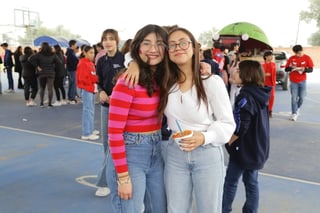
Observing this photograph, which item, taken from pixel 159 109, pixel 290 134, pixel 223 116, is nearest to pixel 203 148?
pixel 223 116

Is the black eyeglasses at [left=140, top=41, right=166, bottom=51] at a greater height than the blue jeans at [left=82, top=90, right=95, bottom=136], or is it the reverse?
the black eyeglasses at [left=140, top=41, right=166, bottom=51]

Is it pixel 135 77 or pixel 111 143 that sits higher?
pixel 135 77

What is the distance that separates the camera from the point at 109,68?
3174 millimetres

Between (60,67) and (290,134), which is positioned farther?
(60,67)

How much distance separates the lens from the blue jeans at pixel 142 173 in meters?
1.83

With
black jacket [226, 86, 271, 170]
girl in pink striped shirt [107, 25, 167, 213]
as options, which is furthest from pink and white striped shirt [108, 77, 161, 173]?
black jacket [226, 86, 271, 170]

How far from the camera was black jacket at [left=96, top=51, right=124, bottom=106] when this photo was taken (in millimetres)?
3158

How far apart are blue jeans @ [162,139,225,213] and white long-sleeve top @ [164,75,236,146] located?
98mm

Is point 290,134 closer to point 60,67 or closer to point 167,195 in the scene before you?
point 167,195

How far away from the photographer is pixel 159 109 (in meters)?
1.82

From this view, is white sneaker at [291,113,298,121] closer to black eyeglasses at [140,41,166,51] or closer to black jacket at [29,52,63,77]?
black jacket at [29,52,63,77]

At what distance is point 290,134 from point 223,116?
4.66 m

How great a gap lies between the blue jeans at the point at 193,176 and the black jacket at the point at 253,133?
0.71 m

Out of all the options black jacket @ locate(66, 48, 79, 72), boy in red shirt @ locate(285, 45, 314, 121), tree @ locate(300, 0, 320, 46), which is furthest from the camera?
tree @ locate(300, 0, 320, 46)
